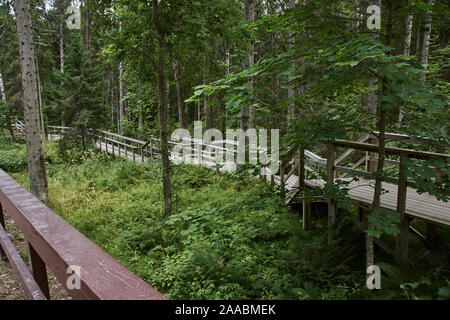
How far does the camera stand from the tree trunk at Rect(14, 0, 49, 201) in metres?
9.24

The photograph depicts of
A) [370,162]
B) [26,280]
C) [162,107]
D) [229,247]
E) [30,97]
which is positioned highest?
[30,97]

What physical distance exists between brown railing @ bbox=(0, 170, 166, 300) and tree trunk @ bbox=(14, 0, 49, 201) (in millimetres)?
8650

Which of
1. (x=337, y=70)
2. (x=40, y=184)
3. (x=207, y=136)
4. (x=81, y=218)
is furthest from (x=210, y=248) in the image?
(x=207, y=136)

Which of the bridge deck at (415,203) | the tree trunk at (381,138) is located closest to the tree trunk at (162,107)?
the bridge deck at (415,203)

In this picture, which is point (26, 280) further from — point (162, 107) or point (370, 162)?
point (370, 162)

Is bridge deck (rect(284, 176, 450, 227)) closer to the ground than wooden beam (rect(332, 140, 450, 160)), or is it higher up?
A: closer to the ground

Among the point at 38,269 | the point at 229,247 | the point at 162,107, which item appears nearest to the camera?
the point at 38,269

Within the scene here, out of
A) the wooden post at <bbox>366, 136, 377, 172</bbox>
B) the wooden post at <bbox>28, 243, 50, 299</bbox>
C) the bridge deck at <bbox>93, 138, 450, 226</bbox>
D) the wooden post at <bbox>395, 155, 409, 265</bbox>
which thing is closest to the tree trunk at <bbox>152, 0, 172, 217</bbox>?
the bridge deck at <bbox>93, 138, 450, 226</bbox>

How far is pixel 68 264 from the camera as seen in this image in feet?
4.45

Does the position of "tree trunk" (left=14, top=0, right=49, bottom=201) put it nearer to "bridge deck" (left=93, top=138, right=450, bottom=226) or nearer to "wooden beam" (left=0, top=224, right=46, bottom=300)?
"wooden beam" (left=0, top=224, right=46, bottom=300)

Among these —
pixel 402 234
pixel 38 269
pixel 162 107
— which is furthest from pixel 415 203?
pixel 162 107

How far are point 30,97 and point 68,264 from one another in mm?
10216

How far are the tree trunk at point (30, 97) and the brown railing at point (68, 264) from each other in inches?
341

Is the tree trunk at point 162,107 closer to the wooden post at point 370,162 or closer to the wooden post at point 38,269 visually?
the wooden post at point 370,162
